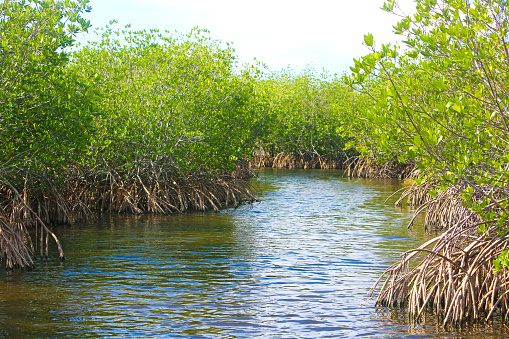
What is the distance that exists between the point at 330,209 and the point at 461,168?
13.1m

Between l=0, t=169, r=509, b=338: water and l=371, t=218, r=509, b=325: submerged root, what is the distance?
261 mm

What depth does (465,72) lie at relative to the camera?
773cm

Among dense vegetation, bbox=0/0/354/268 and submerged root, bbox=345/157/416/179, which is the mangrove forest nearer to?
dense vegetation, bbox=0/0/354/268

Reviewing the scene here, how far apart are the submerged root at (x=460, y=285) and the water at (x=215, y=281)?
0.86 feet

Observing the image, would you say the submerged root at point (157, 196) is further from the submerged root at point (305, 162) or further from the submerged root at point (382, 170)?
the submerged root at point (305, 162)

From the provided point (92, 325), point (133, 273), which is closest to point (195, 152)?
point (133, 273)

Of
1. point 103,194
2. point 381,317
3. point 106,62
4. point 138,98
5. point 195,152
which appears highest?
point 106,62

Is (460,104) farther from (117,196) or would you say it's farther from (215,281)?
(117,196)

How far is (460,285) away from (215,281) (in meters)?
3.82

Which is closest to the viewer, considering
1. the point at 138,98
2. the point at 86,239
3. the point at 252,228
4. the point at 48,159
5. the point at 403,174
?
the point at 48,159

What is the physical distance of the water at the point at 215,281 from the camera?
7199mm

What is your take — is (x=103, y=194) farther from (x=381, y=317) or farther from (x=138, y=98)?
(x=381, y=317)

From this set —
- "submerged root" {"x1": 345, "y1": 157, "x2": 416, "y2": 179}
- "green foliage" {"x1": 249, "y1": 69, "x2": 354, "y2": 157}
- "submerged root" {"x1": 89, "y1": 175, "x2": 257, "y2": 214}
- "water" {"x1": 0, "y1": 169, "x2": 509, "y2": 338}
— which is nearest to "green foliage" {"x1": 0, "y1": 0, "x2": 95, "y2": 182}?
"water" {"x1": 0, "y1": 169, "x2": 509, "y2": 338}

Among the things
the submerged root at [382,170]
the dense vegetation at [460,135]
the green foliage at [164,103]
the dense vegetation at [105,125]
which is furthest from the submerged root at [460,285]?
the submerged root at [382,170]
